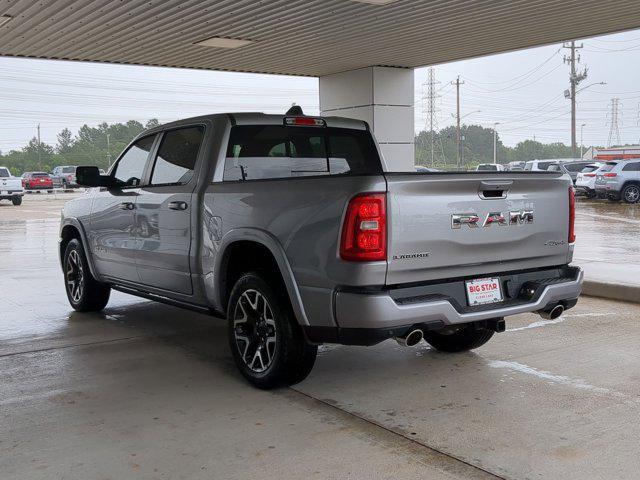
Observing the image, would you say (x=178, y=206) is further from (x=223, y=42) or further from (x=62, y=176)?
(x=62, y=176)

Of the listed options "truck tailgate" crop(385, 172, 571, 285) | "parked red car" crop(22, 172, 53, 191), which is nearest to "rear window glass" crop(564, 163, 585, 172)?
"truck tailgate" crop(385, 172, 571, 285)

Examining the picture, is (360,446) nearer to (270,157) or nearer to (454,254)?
(454,254)

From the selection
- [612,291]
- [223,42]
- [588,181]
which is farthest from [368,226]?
[588,181]

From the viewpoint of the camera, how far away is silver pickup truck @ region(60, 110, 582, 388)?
4.17m

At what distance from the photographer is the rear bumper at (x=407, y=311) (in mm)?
4098

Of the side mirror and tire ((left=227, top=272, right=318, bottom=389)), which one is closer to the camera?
tire ((left=227, top=272, right=318, bottom=389))

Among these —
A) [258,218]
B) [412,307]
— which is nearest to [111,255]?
[258,218]

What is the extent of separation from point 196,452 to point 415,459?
3.80 feet

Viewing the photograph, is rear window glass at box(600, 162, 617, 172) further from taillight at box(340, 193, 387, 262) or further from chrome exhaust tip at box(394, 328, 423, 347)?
taillight at box(340, 193, 387, 262)

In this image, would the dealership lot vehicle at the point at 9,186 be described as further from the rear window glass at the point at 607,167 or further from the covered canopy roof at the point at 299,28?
the rear window glass at the point at 607,167

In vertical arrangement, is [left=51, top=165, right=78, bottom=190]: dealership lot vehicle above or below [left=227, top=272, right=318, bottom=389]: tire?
above

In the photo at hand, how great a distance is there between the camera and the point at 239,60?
16.3 metres

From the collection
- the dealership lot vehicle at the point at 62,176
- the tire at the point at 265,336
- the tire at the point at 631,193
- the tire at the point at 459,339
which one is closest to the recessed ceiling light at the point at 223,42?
the tire at the point at 459,339

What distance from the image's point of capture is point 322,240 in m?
4.31
